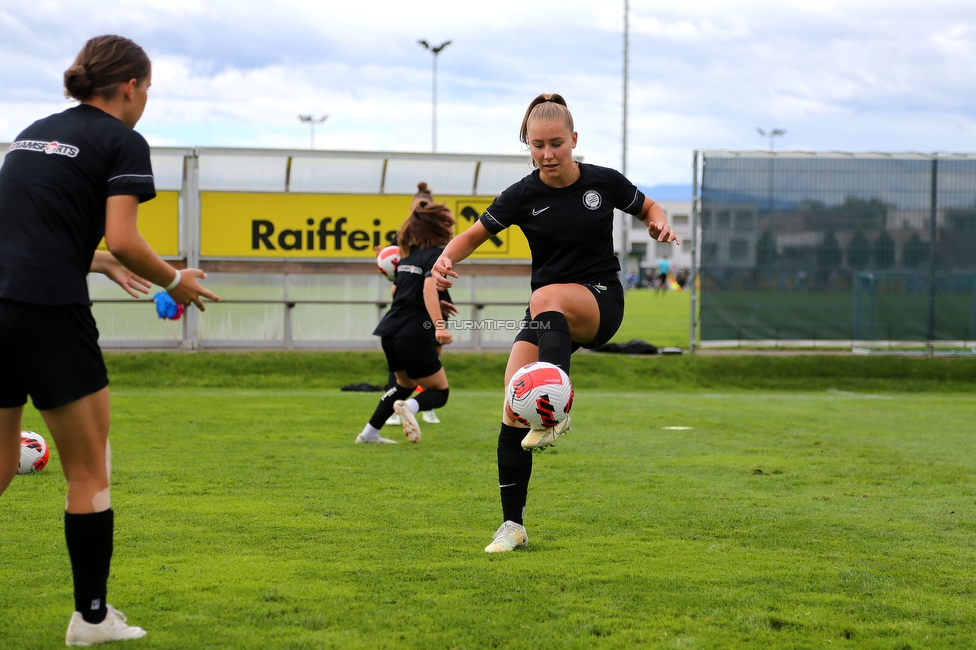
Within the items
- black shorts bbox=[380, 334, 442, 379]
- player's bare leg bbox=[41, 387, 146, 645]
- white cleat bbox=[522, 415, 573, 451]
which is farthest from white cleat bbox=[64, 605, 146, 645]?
black shorts bbox=[380, 334, 442, 379]

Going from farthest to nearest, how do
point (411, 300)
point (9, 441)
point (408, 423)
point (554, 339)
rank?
point (411, 300) < point (408, 423) < point (554, 339) < point (9, 441)

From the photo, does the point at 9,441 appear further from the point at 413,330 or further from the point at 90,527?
the point at 413,330

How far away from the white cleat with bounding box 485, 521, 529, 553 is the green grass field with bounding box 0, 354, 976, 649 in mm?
82

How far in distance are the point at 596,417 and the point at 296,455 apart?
4.00 metres

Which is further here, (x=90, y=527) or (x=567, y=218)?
(x=567, y=218)

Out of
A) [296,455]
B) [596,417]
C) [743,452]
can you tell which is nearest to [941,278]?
[596,417]

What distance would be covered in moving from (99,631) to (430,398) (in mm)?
5828

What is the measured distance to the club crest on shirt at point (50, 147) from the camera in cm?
338

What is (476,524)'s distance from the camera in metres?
5.57

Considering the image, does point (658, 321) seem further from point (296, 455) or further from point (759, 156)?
point (296, 455)

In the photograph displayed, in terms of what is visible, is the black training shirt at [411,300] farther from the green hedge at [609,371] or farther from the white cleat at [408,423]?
the green hedge at [609,371]

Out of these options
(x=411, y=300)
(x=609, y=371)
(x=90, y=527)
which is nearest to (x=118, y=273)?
(x=90, y=527)

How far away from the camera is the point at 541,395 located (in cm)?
468

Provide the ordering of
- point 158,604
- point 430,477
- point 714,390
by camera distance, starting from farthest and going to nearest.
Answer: point 714,390 < point 430,477 < point 158,604
